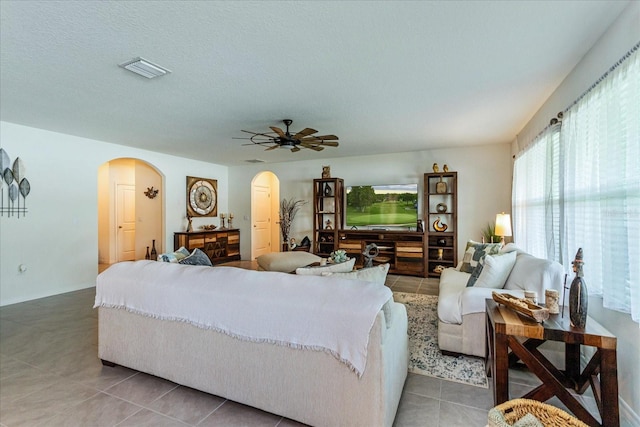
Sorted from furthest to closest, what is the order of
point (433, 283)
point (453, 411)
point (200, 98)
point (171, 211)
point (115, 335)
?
point (171, 211) → point (433, 283) → point (200, 98) → point (115, 335) → point (453, 411)

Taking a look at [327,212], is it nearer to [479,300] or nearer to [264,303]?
[479,300]

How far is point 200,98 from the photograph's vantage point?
327 cm

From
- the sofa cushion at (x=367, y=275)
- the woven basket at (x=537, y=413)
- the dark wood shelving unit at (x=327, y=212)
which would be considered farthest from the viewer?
the dark wood shelving unit at (x=327, y=212)

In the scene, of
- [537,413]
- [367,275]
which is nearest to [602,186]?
[537,413]

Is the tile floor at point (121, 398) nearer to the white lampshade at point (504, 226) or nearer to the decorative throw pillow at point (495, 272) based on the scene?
the decorative throw pillow at point (495, 272)

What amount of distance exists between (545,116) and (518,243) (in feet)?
6.22

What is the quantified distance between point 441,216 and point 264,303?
503 cm

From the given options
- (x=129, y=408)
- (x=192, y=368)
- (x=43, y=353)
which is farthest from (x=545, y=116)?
(x=43, y=353)

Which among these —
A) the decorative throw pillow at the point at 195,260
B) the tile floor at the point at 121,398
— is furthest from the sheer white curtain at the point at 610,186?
the decorative throw pillow at the point at 195,260

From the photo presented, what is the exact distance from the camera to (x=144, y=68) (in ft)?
8.38

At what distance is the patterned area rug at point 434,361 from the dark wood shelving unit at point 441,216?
2.49m

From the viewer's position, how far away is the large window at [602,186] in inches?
66.6

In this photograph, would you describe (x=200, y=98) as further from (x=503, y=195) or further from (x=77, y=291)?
(x=503, y=195)

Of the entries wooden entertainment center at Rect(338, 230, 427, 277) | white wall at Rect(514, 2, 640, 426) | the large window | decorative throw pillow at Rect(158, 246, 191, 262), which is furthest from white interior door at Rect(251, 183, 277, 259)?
white wall at Rect(514, 2, 640, 426)
